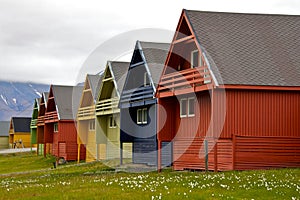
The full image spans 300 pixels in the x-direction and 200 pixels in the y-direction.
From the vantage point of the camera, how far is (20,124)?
113375mm

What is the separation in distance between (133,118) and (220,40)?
1480 cm

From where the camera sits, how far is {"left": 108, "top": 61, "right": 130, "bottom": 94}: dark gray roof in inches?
1859

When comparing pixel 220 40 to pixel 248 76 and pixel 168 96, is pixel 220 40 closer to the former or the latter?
pixel 248 76

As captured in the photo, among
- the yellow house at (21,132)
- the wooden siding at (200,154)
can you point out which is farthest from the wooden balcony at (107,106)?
the yellow house at (21,132)

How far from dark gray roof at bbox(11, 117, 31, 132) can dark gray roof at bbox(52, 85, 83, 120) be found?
46085 mm

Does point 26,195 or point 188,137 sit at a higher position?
point 188,137

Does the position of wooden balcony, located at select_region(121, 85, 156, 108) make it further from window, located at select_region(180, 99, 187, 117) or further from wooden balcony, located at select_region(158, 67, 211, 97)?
wooden balcony, located at select_region(158, 67, 211, 97)

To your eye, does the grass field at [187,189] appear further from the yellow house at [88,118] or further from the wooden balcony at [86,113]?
the yellow house at [88,118]

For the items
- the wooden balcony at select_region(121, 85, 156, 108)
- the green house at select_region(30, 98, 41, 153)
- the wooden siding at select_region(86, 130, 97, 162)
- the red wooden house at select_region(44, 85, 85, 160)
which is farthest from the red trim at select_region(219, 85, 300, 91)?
the green house at select_region(30, 98, 41, 153)

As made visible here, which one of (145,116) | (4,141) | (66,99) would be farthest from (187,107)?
(4,141)

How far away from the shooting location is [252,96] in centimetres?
3033

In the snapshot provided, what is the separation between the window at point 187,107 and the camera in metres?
35.0

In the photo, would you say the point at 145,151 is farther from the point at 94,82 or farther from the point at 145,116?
the point at 94,82

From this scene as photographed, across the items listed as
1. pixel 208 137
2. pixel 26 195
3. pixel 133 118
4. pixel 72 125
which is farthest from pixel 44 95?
pixel 26 195
